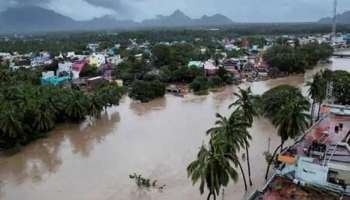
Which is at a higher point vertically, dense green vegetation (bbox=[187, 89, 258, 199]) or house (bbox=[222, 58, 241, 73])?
dense green vegetation (bbox=[187, 89, 258, 199])

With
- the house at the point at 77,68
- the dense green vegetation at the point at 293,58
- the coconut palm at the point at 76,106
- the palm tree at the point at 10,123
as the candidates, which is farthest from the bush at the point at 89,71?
the palm tree at the point at 10,123

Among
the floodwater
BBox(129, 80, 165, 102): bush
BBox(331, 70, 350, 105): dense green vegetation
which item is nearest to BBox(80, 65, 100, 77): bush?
BBox(129, 80, 165, 102): bush

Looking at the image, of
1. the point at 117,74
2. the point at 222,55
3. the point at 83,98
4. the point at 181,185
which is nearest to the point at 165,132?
the point at 83,98

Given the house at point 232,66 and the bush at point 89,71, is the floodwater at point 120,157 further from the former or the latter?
the bush at point 89,71

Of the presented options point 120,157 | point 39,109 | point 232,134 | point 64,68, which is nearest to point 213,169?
point 232,134

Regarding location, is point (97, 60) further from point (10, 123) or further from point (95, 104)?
point (10, 123)

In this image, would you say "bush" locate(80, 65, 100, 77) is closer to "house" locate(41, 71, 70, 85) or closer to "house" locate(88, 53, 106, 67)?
"house" locate(88, 53, 106, 67)
